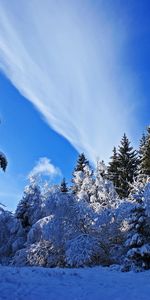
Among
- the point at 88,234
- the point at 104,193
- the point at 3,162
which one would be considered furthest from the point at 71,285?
the point at 104,193

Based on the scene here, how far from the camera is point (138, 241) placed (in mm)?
15328

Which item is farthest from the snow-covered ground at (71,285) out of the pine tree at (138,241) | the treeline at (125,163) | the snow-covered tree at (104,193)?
the treeline at (125,163)

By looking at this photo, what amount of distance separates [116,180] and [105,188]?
1306 centimetres

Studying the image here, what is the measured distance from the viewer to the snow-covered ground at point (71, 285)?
31.1 feet

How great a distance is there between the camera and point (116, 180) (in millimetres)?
35969

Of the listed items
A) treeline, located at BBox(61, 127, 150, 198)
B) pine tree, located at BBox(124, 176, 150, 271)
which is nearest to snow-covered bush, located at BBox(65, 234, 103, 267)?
pine tree, located at BBox(124, 176, 150, 271)

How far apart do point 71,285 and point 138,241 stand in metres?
5.45

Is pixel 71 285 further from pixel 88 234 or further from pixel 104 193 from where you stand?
pixel 104 193

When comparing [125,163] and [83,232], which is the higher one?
[125,163]

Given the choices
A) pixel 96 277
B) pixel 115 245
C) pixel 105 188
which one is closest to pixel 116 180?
pixel 105 188

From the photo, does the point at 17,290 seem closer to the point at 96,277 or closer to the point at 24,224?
the point at 96,277

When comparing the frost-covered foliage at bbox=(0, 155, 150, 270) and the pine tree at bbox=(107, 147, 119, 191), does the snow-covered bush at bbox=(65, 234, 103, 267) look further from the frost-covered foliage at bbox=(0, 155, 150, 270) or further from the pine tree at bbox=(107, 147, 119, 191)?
the pine tree at bbox=(107, 147, 119, 191)

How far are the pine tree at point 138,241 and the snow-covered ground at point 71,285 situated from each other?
2.17 meters

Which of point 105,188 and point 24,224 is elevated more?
point 105,188
